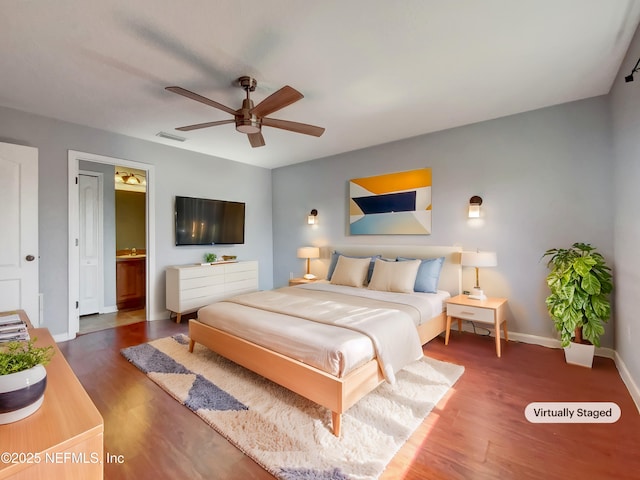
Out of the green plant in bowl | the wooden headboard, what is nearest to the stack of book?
the green plant in bowl

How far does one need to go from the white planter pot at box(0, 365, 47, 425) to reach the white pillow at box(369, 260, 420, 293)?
10.3 ft

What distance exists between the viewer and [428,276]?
→ 362 centimetres

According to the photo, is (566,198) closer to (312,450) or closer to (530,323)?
(530,323)

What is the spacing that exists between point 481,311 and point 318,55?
2882mm

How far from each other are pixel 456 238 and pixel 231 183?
3853 millimetres

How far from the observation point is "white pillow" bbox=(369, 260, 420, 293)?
3553mm

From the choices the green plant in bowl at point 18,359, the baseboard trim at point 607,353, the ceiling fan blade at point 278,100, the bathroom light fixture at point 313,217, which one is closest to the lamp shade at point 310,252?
the bathroom light fixture at point 313,217

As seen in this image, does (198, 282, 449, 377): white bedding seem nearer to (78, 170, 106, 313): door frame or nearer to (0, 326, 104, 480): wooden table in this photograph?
(0, 326, 104, 480): wooden table

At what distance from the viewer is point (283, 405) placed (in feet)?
7.08

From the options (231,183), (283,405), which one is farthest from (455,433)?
(231,183)

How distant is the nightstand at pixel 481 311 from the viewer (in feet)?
9.94

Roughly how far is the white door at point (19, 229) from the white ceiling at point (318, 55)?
24.0 inches

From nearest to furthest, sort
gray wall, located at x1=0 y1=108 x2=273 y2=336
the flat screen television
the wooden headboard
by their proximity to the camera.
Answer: gray wall, located at x1=0 y1=108 x2=273 y2=336 < the wooden headboard < the flat screen television

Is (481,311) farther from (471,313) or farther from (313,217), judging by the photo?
(313,217)
